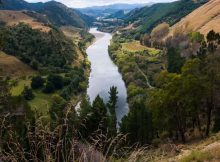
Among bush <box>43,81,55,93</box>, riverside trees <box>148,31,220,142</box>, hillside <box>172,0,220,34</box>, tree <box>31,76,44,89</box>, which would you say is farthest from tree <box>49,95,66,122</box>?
hillside <box>172,0,220,34</box>

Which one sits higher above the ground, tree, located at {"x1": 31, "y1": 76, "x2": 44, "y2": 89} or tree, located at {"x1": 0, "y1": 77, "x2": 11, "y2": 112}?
tree, located at {"x1": 0, "y1": 77, "x2": 11, "y2": 112}

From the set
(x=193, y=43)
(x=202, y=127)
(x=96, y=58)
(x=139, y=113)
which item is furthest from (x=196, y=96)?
(x=96, y=58)

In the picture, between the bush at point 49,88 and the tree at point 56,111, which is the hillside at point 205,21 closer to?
the bush at point 49,88

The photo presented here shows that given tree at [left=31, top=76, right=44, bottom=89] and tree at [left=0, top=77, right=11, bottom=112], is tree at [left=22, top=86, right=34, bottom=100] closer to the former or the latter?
tree at [left=31, top=76, right=44, bottom=89]

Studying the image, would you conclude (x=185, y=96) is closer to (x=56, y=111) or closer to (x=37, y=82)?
(x=56, y=111)

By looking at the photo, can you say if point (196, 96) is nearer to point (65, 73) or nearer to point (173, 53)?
point (173, 53)

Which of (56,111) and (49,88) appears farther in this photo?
(49,88)

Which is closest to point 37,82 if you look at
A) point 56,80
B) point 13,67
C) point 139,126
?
point 56,80

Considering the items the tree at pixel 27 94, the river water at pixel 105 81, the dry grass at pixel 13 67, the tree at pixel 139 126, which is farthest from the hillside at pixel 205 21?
the tree at pixel 139 126

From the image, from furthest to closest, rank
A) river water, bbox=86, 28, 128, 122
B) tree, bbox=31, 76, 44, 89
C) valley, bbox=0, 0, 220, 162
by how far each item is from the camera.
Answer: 1. tree, bbox=31, 76, 44, 89
2. river water, bbox=86, 28, 128, 122
3. valley, bbox=0, 0, 220, 162
